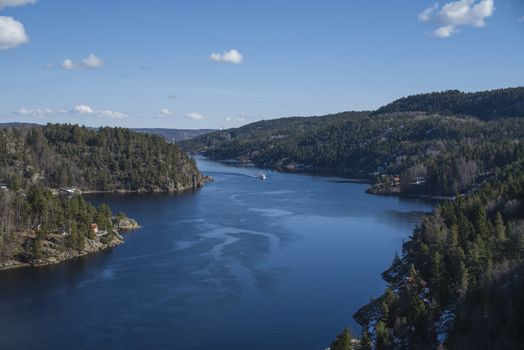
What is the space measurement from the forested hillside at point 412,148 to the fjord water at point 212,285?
77.3ft

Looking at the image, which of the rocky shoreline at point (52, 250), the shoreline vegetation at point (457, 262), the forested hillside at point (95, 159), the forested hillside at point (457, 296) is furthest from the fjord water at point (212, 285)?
the forested hillside at point (95, 159)

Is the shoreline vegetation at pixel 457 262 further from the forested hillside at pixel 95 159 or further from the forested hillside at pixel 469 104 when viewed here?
the forested hillside at pixel 95 159

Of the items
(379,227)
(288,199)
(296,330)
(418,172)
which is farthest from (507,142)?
(296,330)

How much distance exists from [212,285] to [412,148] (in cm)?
8287

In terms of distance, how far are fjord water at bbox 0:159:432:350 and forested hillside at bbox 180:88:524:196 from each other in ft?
77.3

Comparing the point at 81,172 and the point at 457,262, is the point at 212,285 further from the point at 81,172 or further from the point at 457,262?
the point at 81,172

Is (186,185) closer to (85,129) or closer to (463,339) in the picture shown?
(85,129)

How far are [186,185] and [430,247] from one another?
6227cm

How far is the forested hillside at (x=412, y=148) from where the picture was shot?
81188 mm

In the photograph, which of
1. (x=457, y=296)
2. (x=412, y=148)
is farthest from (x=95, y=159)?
(x=457, y=296)

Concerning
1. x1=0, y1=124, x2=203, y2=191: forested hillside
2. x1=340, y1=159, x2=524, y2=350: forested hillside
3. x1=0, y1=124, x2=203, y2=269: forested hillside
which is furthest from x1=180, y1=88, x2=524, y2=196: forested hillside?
x1=340, y1=159, x2=524, y2=350: forested hillside

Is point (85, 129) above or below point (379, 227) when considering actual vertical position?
above

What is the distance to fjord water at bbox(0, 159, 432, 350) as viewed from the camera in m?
26.2

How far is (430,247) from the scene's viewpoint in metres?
31.8
